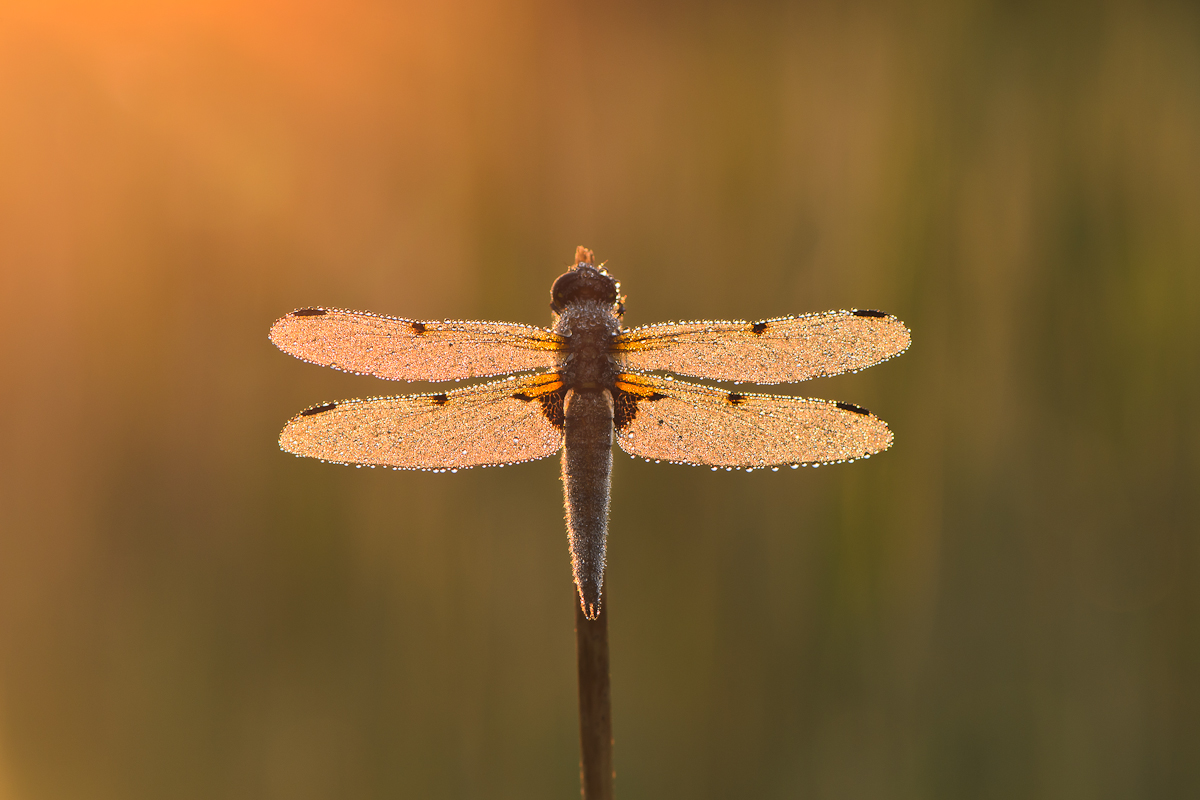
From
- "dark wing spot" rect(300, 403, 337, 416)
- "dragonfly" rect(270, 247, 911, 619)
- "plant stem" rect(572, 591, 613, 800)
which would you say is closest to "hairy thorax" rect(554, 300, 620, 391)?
"dragonfly" rect(270, 247, 911, 619)

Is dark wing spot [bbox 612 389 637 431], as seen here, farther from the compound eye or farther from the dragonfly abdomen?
the compound eye

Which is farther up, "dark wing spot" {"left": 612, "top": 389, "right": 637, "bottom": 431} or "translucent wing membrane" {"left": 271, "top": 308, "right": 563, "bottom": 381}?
"translucent wing membrane" {"left": 271, "top": 308, "right": 563, "bottom": 381}

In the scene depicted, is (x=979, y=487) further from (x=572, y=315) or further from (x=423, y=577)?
(x=423, y=577)

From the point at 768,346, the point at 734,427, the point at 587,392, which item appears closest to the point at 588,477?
the point at 587,392

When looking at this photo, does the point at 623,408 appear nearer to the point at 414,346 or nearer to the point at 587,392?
the point at 587,392

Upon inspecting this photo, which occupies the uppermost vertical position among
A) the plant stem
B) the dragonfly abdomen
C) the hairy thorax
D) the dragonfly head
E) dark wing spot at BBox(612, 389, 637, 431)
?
the dragonfly head

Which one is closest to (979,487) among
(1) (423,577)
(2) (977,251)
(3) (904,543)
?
(3) (904,543)

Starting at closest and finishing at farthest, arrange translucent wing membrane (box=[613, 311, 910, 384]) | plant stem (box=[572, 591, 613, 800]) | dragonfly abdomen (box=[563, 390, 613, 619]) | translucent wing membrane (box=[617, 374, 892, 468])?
1. plant stem (box=[572, 591, 613, 800])
2. dragonfly abdomen (box=[563, 390, 613, 619])
3. translucent wing membrane (box=[617, 374, 892, 468])
4. translucent wing membrane (box=[613, 311, 910, 384])
